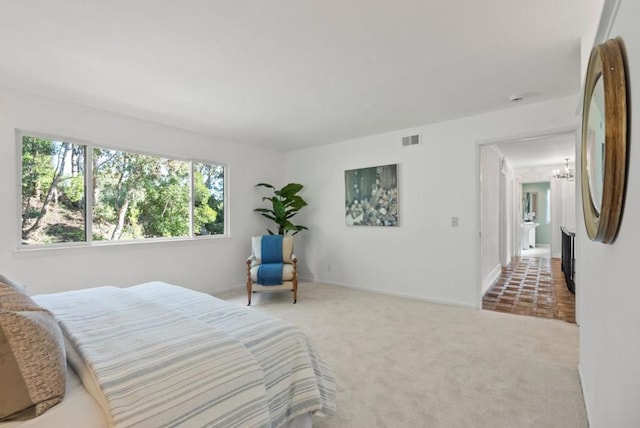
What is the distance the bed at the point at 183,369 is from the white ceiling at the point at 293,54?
6.05 feet

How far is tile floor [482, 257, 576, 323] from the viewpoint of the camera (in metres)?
3.71

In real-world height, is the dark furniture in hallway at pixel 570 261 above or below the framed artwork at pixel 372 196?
below

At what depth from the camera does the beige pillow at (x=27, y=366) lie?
38.0 inches

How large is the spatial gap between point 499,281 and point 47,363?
6.03 m

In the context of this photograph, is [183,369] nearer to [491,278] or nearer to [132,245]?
[132,245]

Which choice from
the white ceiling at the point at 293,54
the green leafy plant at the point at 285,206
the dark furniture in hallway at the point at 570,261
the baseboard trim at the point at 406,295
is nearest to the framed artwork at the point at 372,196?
the green leafy plant at the point at 285,206

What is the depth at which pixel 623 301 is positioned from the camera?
996 millimetres

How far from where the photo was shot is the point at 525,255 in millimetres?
8430

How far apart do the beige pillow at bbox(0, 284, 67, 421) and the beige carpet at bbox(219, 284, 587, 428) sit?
4.37 feet

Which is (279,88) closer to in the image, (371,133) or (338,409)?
(371,133)

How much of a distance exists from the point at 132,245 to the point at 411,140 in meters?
4.08

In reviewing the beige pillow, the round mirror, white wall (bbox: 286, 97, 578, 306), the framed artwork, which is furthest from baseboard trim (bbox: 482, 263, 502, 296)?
the beige pillow

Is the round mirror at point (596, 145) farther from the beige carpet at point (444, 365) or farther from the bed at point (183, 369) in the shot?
the bed at point (183, 369)

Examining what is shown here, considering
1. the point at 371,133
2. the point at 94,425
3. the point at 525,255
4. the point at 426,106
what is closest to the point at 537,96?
the point at 426,106
